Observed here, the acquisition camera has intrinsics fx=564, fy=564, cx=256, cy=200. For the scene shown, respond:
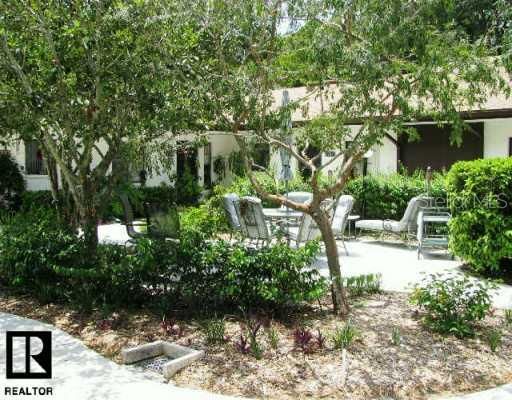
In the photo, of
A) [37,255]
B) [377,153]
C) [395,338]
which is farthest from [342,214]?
[377,153]

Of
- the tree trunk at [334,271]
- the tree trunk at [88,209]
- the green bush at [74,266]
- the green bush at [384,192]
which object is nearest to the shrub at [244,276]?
the tree trunk at [334,271]

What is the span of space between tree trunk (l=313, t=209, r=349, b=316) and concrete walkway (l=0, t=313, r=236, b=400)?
7.31 ft

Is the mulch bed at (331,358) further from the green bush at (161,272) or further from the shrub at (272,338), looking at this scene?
the green bush at (161,272)

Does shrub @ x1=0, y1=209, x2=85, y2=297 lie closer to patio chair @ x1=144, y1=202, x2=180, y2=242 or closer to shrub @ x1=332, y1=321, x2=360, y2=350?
patio chair @ x1=144, y1=202, x2=180, y2=242

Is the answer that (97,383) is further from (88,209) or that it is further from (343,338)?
(88,209)

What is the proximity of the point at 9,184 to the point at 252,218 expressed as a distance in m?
10.7

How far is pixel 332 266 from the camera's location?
6.41 meters

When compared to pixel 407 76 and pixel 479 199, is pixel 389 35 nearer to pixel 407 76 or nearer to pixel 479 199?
pixel 407 76

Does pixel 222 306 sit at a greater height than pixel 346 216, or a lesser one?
lesser

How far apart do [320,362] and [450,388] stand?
111 centimetres

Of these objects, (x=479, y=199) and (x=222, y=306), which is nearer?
(x=222, y=306)

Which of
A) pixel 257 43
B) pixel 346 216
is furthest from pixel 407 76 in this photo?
pixel 346 216

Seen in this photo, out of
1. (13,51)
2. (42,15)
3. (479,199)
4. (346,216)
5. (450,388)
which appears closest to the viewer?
(450,388)

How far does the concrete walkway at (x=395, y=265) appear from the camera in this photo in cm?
830
